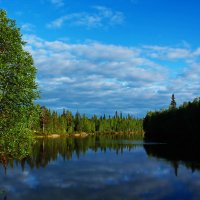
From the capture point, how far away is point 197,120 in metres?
136

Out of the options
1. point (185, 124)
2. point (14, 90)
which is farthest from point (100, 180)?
point (185, 124)

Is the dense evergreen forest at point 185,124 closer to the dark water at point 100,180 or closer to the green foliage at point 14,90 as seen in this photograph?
the dark water at point 100,180

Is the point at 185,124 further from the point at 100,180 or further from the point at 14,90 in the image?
the point at 14,90

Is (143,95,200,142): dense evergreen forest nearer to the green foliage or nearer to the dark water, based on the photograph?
the dark water

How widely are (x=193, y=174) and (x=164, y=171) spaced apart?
5.91 metres

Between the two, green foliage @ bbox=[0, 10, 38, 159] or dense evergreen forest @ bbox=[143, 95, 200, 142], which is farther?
dense evergreen forest @ bbox=[143, 95, 200, 142]

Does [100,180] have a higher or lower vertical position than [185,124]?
lower

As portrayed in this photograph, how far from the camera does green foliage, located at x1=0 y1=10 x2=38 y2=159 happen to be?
114 feet

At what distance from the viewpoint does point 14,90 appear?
3519cm

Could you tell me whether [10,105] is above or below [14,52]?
below

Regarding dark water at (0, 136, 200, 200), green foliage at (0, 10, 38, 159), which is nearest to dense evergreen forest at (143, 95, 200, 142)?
dark water at (0, 136, 200, 200)

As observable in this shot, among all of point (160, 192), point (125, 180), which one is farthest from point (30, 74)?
point (125, 180)

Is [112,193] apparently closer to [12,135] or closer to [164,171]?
[12,135]

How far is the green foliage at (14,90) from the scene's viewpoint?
34.7 metres
